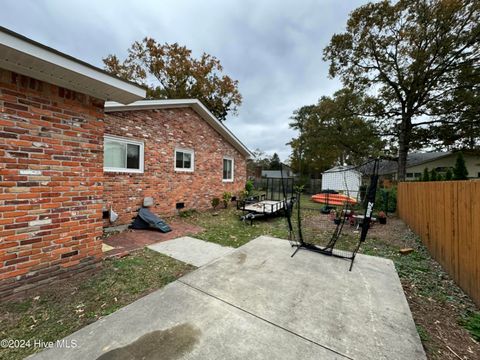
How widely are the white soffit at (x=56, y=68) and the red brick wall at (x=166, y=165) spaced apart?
2883 millimetres

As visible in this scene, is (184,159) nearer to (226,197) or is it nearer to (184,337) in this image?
(226,197)

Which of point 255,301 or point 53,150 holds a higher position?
point 53,150

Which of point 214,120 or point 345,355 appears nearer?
point 345,355

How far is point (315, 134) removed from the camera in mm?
16734

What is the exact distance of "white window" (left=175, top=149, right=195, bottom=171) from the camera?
7.45 m

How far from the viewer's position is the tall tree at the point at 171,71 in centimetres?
1606

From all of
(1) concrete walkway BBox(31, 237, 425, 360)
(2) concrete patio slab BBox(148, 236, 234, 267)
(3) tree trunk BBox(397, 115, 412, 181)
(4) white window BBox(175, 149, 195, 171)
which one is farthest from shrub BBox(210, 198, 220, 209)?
(3) tree trunk BBox(397, 115, 412, 181)

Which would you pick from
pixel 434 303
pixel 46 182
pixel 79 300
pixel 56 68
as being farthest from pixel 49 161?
pixel 434 303

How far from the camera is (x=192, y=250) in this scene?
4.10 meters

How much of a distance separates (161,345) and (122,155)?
212 inches

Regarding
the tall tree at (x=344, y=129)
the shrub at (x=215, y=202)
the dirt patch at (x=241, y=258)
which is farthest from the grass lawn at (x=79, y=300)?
the tall tree at (x=344, y=129)

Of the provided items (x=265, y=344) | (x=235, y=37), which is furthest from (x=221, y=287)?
(x=235, y=37)

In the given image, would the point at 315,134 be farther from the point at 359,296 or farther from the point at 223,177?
the point at 359,296

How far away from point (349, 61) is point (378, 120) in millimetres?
4721
